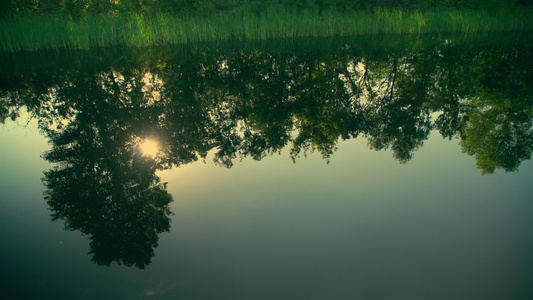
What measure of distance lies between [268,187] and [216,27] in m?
17.7

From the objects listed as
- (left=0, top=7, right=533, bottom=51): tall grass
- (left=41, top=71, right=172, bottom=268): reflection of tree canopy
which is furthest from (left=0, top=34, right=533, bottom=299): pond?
(left=0, top=7, right=533, bottom=51): tall grass

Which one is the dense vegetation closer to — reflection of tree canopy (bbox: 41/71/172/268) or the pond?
the pond

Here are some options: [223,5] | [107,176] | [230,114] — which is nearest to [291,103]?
[230,114]

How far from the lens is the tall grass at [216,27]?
1695cm

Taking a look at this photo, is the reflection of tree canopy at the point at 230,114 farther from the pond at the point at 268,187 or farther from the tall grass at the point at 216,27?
the tall grass at the point at 216,27

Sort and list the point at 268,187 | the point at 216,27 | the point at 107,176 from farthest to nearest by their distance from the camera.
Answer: the point at 216,27 → the point at 107,176 → the point at 268,187

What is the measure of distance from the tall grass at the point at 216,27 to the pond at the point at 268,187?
741 cm

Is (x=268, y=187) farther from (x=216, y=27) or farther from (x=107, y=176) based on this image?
(x=216, y=27)

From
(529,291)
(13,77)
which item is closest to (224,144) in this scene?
(529,291)

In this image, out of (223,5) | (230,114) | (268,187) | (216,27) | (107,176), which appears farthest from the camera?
(223,5)

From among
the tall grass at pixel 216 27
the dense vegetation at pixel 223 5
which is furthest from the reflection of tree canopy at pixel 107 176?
the dense vegetation at pixel 223 5

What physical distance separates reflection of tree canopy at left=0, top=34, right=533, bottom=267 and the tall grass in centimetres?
542

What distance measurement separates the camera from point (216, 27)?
20.0 m

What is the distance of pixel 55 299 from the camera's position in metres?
3.05
